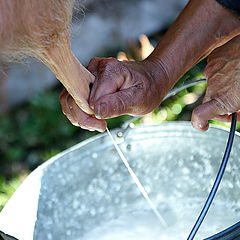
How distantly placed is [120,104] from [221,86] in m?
0.24

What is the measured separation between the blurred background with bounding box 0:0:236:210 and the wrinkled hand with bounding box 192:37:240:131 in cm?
77

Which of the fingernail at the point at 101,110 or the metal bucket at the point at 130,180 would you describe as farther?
the metal bucket at the point at 130,180

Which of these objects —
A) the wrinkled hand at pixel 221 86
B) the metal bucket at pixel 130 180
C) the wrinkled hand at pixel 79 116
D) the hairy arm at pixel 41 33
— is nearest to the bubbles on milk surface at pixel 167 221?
the metal bucket at pixel 130 180

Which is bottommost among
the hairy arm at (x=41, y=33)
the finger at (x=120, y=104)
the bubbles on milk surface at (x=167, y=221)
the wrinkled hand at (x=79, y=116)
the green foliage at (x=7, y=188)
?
the green foliage at (x=7, y=188)

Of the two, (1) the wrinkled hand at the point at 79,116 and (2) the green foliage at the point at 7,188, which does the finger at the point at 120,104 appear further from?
(2) the green foliage at the point at 7,188

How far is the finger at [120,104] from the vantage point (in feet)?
4.06

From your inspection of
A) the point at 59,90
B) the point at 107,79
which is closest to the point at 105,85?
the point at 107,79

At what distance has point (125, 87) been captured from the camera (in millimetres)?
1331

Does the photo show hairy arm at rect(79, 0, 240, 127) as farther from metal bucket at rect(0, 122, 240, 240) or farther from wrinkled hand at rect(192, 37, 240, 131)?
metal bucket at rect(0, 122, 240, 240)

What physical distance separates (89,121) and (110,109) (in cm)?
7

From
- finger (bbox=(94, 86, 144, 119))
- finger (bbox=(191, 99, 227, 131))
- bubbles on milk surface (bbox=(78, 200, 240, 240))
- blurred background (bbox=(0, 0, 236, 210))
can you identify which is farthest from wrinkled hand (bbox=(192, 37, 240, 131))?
blurred background (bbox=(0, 0, 236, 210))

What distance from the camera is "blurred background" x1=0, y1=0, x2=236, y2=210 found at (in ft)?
7.89

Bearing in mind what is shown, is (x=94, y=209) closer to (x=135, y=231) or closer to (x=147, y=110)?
(x=135, y=231)

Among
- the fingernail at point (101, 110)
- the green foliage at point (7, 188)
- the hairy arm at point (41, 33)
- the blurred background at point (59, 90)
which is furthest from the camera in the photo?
the blurred background at point (59, 90)
